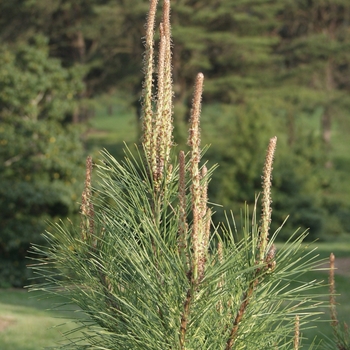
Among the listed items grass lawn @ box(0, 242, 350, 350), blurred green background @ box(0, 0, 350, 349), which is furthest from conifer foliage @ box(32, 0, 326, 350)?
blurred green background @ box(0, 0, 350, 349)

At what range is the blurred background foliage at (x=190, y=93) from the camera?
16.9m

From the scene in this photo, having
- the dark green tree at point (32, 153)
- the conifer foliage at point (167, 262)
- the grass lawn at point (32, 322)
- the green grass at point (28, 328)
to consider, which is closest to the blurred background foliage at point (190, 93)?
the dark green tree at point (32, 153)

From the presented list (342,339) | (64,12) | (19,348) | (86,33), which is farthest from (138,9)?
(342,339)

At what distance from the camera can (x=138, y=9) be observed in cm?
2941

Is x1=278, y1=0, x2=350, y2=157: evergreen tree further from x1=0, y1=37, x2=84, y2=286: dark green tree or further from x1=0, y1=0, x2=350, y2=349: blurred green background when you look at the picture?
x1=0, y1=37, x2=84, y2=286: dark green tree

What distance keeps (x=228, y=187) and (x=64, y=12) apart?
14.6 m

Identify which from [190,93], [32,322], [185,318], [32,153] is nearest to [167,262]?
[185,318]

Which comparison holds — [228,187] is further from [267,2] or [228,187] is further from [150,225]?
[150,225]

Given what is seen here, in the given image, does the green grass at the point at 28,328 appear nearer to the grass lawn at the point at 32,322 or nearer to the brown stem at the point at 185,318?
the grass lawn at the point at 32,322

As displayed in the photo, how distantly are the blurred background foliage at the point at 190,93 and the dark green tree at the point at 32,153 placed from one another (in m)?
0.03

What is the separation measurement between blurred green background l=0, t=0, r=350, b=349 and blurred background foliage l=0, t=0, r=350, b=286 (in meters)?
0.05

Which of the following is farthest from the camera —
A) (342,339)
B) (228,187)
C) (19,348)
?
(228,187)

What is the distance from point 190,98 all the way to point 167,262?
33908 millimetres

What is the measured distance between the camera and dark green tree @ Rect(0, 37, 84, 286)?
15867 mm
